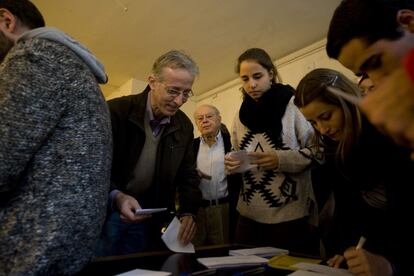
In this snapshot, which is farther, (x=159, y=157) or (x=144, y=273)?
(x=159, y=157)

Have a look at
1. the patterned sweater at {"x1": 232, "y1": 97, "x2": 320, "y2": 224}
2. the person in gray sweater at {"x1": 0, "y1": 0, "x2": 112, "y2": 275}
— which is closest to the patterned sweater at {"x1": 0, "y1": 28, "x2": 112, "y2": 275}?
the person in gray sweater at {"x1": 0, "y1": 0, "x2": 112, "y2": 275}

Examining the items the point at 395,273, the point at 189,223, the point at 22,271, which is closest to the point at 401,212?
the point at 395,273

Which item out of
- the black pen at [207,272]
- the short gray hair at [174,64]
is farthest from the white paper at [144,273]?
the short gray hair at [174,64]

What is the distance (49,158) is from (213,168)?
4.74 feet

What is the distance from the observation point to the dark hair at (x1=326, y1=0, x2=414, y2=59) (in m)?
0.68

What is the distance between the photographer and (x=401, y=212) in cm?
76

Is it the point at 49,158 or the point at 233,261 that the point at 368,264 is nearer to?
the point at 233,261

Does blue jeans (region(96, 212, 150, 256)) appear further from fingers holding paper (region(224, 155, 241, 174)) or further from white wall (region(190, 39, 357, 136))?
white wall (region(190, 39, 357, 136))

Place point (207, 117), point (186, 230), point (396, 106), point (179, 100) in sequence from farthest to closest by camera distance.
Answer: point (207, 117) < point (179, 100) < point (186, 230) < point (396, 106)

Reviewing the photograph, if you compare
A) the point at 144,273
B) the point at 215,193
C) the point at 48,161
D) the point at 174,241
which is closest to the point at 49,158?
the point at 48,161

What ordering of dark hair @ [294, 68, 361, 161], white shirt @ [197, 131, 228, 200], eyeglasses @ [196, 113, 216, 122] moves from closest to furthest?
dark hair @ [294, 68, 361, 161], white shirt @ [197, 131, 228, 200], eyeglasses @ [196, 113, 216, 122]

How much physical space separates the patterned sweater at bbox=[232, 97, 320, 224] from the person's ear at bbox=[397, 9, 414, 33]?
59 centimetres

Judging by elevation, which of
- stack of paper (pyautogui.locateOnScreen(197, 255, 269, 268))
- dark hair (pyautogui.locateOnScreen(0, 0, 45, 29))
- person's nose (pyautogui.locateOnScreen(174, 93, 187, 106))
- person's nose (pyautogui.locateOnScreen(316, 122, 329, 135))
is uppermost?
dark hair (pyautogui.locateOnScreen(0, 0, 45, 29))

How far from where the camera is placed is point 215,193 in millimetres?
1944
